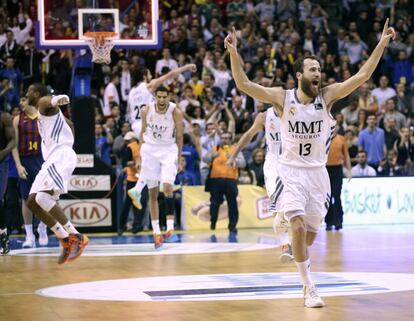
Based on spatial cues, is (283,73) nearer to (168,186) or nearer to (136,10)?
(136,10)

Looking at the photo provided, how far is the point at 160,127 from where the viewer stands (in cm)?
1423

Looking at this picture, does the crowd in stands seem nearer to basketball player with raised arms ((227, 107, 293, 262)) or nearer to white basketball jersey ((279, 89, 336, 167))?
basketball player with raised arms ((227, 107, 293, 262))

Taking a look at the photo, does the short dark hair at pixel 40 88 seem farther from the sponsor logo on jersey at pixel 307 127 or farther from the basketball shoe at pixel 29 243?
the sponsor logo on jersey at pixel 307 127

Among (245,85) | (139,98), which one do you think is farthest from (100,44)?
(245,85)

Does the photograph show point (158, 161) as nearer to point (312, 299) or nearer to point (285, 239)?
point (285, 239)

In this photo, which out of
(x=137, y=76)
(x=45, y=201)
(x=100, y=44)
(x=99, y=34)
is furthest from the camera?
(x=137, y=76)

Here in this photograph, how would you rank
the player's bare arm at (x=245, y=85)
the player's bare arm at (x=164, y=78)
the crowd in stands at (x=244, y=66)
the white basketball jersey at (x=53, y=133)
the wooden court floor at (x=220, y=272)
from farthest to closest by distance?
the crowd in stands at (x=244, y=66), the player's bare arm at (x=164, y=78), the white basketball jersey at (x=53, y=133), the player's bare arm at (x=245, y=85), the wooden court floor at (x=220, y=272)

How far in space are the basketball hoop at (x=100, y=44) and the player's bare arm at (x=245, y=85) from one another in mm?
8367

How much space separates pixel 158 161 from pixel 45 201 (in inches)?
133

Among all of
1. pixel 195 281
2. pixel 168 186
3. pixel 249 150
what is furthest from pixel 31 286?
→ pixel 249 150

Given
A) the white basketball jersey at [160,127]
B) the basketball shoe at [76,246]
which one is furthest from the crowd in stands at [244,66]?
the basketball shoe at [76,246]

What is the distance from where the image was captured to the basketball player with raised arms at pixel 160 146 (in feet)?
46.2

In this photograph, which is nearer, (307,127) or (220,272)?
(307,127)

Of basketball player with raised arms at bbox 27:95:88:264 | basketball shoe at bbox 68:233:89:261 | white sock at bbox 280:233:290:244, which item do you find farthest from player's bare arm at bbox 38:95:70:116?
white sock at bbox 280:233:290:244
